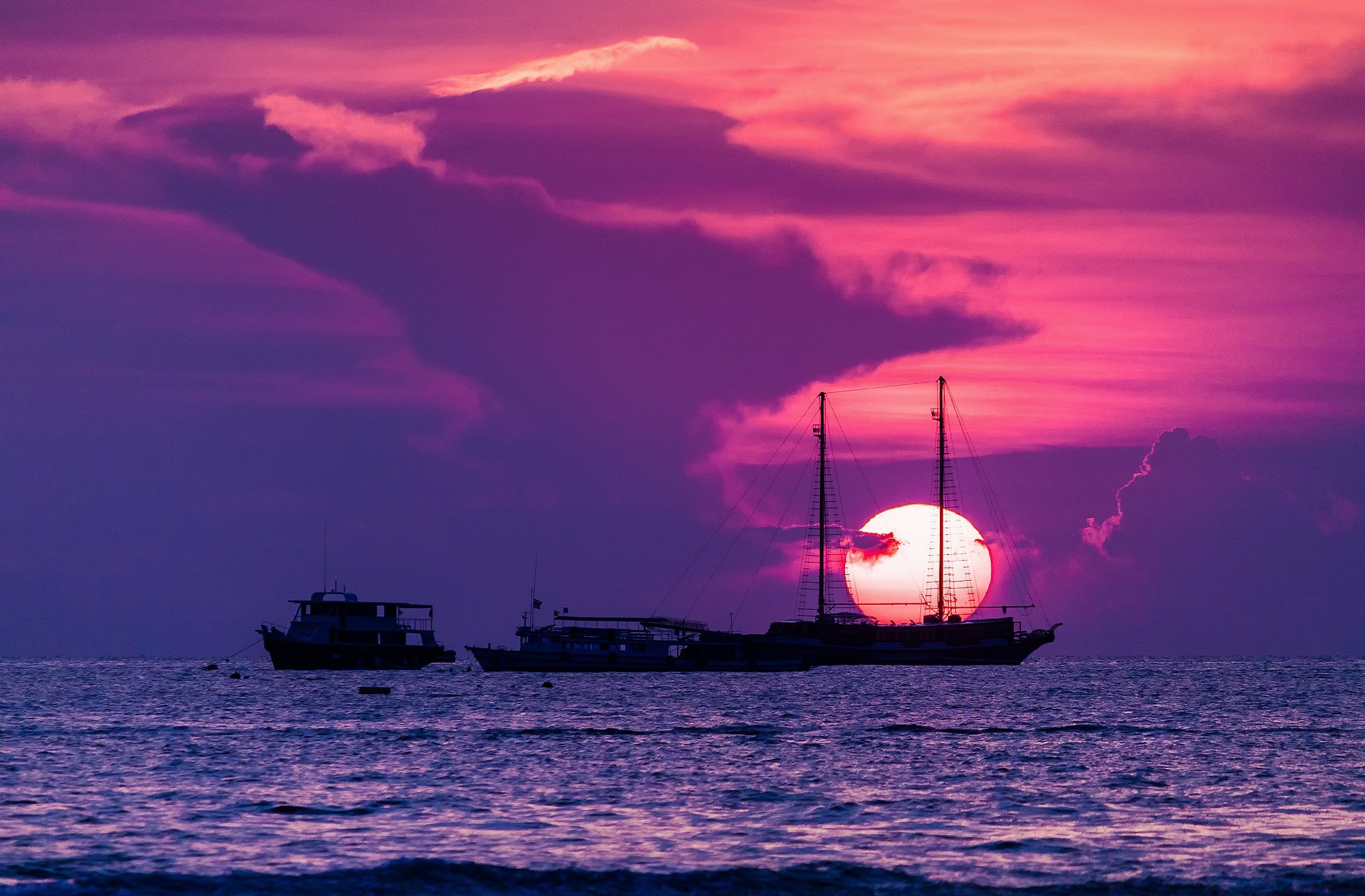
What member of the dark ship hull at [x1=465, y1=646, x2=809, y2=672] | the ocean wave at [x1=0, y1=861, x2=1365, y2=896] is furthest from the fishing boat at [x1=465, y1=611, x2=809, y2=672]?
the ocean wave at [x1=0, y1=861, x2=1365, y2=896]

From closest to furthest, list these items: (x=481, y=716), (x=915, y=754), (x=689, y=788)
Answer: (x=689, y=788) < (x=915, y=754) < (x=481, y=716)

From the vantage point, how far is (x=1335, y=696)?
487 feet

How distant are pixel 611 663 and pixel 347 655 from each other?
2915cm

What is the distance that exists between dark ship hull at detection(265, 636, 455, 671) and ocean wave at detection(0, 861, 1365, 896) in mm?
132980

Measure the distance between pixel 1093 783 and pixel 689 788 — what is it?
15.0 metres

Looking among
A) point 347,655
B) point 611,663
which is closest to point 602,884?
point 611,663

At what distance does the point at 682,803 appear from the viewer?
50125 mm

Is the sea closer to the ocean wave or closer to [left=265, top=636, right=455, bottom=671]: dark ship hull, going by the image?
the ocean wave

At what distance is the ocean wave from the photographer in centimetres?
3334

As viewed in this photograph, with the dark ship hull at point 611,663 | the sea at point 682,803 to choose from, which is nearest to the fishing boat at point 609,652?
the dark ship hull at point 611,663

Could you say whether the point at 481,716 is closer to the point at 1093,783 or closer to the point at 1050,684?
the point at 1093,783

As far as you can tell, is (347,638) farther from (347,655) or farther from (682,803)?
(682,803)

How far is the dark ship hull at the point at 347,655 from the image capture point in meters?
166

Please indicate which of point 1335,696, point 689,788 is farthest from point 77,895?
point 1335,696
